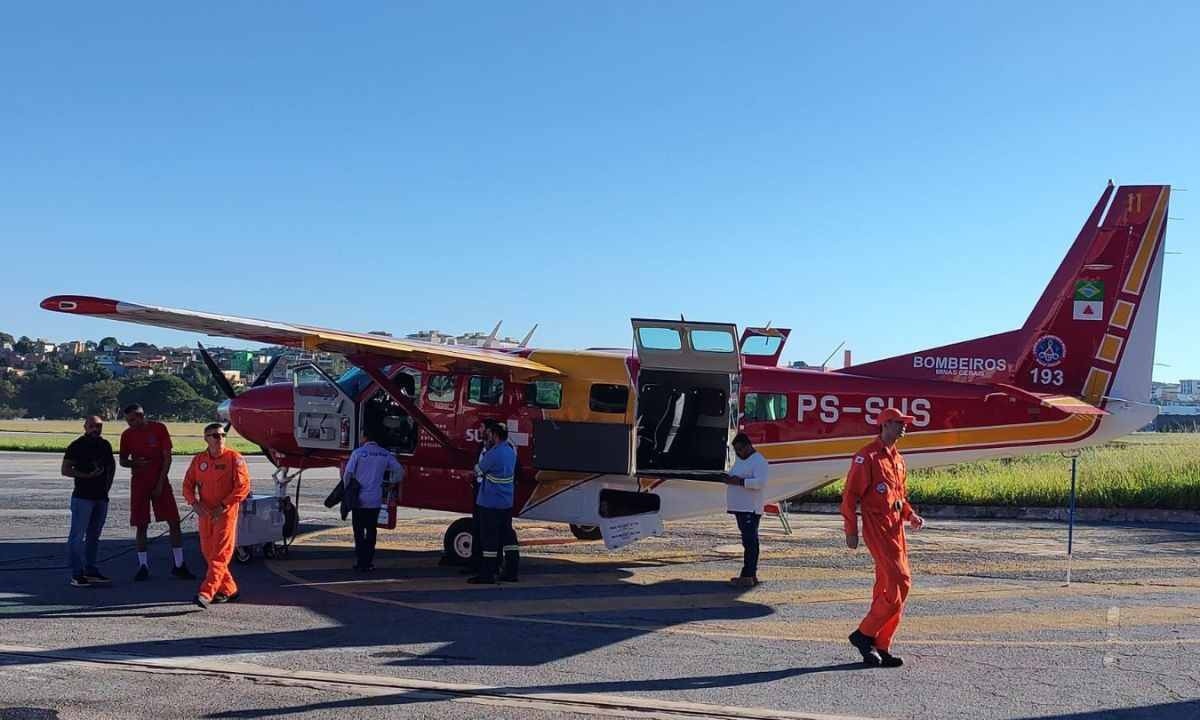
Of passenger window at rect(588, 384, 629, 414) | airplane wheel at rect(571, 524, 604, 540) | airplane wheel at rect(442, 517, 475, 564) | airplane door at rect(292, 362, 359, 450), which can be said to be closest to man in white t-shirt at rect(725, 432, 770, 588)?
passenger window at rect(588, 384, 629, 414)

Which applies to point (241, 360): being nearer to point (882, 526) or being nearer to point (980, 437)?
point (980, 437)

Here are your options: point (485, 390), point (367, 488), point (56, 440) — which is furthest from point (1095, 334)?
point (56, 440)

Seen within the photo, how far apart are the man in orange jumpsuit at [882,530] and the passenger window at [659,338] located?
13.6ft

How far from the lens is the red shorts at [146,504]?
37.0 feet

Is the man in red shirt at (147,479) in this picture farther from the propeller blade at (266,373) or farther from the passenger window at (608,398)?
the passenger window at (608,398)

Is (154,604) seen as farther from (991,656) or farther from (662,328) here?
(991,656)

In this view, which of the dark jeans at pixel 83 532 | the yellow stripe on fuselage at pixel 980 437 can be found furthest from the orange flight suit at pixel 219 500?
the yellow stripe on fuselage at pixel 980 437

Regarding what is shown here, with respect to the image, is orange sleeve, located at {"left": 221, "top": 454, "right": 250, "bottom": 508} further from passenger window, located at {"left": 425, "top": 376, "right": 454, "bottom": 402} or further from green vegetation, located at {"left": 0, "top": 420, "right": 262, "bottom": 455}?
green vegetation, located at {"left": 0, "top": 420, "right": 262, "bottom": 455}

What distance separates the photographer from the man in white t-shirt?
11531mm

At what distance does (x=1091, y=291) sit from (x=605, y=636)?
28.9ft

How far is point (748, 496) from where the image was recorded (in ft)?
38.0

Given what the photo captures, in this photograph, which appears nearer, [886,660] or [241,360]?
[886,660]

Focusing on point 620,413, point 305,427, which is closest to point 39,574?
point 305,427

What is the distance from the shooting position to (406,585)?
11.5m
